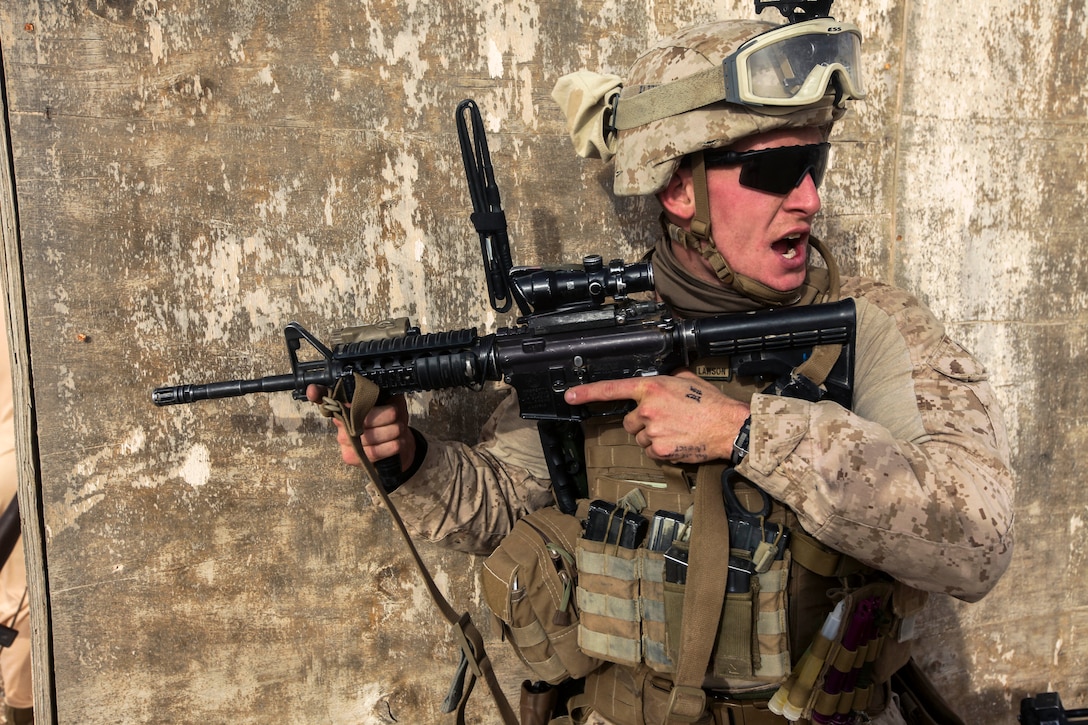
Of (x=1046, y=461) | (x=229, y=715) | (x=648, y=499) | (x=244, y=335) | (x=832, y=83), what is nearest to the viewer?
(x=832, y=83)

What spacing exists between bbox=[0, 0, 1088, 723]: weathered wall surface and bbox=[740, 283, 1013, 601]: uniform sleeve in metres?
1.10

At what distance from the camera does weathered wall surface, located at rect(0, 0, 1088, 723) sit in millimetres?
2373

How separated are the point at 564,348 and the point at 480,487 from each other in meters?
0.64

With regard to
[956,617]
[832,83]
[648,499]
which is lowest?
[956,617]

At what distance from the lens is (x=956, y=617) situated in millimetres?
3072

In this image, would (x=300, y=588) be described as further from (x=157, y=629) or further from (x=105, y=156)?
(x=105, y=156)

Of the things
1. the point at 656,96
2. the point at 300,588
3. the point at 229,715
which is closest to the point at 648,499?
the point at 656,96

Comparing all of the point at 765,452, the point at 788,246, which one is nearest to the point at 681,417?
the point at 765,452

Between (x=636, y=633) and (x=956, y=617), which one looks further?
(x=956, y=617)

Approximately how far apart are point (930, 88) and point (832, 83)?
1.13 meters

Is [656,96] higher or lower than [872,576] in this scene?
higher

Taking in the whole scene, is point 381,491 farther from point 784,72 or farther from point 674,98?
point 784,72

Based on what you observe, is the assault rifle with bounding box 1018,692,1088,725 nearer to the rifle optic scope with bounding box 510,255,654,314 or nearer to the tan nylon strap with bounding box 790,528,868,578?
Result: the tan nylon strap with bounding box 790,528,868,578

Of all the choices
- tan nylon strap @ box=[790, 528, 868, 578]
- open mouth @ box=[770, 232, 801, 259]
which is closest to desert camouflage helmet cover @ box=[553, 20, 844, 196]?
open mouth @ box=[770, 232, 801, 259]
